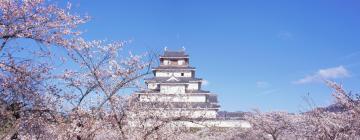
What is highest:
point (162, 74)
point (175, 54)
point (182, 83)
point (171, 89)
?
point (175, 54)

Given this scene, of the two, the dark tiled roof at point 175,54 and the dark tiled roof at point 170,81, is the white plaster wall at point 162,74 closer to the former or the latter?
the dark tiled roof at point 170,81

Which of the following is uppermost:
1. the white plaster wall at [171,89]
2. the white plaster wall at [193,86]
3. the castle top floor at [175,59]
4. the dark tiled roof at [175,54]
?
the dark tiled roof at [175,54]

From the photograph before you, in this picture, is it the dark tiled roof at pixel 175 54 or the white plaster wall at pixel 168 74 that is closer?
the white plaster wall at pixel 168 74

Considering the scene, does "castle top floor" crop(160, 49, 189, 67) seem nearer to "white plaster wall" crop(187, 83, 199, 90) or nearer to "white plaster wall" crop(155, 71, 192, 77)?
"white plaster wall" crop(155, 71, 192, 77)

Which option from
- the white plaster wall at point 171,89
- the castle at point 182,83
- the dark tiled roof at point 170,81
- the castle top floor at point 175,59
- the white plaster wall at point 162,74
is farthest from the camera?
the castle top floor at point 175,59

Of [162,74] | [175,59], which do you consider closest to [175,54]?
[175,59]

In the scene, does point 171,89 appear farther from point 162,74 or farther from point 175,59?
point 175,59

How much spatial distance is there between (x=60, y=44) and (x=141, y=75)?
334 centimetres

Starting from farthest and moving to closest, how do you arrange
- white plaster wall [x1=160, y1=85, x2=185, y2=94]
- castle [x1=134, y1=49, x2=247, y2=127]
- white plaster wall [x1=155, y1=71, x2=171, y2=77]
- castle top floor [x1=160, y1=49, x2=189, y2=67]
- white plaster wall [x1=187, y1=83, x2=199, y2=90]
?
castle top floor [x1=160, y1=49, x2=189, y2=67] → white plaster wall [x1=155, y1=71, x2=171, y2=77] → white plaster wall [x1=187, y1=83, x2=199, y2=90] → white plaster wall [x1=160, y1=85, x2=185, y2=94] → castle [x1=134, y1=49, x2=247, y2=127]

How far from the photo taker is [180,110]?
1459cm

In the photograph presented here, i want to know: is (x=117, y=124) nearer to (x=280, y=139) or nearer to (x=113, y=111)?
(x=113, y=111)

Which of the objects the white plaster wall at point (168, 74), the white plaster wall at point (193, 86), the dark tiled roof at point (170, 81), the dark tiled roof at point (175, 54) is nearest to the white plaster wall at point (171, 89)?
the dark tiled roof at point (170, 81)

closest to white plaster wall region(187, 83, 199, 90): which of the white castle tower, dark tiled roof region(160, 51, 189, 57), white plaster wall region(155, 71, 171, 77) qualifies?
the white castle tower

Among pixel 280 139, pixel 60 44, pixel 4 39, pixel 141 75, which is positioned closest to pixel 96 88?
pixel 141 75
